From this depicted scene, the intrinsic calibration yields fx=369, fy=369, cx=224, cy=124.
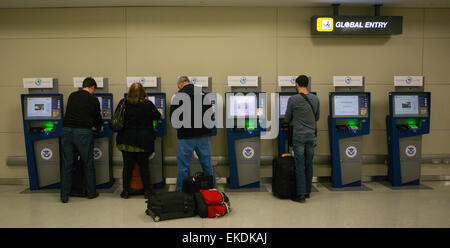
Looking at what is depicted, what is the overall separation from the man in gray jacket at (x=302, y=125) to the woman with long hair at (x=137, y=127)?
1.75m

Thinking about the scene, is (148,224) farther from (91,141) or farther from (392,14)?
(392,14)

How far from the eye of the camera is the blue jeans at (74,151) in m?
4.70

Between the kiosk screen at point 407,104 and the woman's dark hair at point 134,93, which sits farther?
the kiosk screen at point 407,104

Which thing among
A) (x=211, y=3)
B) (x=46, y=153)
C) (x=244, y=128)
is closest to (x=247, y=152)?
(x=244, y=128)

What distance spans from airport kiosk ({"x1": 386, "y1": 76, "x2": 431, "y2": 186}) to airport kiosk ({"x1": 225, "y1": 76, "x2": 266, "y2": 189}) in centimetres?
Answer: 196

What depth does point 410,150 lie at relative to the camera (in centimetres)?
550

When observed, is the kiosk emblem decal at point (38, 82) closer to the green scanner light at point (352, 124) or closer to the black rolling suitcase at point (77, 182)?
the black rolling suitcase at point (77, 182)

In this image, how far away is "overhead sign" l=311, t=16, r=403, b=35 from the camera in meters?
5.52

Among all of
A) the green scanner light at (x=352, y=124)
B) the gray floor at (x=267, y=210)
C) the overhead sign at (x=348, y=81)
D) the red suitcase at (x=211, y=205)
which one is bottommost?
the gray floor at (x=267, y=210)

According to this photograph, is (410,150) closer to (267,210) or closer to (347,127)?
(347,127)

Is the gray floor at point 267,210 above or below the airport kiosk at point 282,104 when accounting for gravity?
below

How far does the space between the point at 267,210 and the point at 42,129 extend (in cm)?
336

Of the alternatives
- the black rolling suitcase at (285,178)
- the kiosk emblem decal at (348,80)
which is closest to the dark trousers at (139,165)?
the black rolling suitcase at (285,178)
